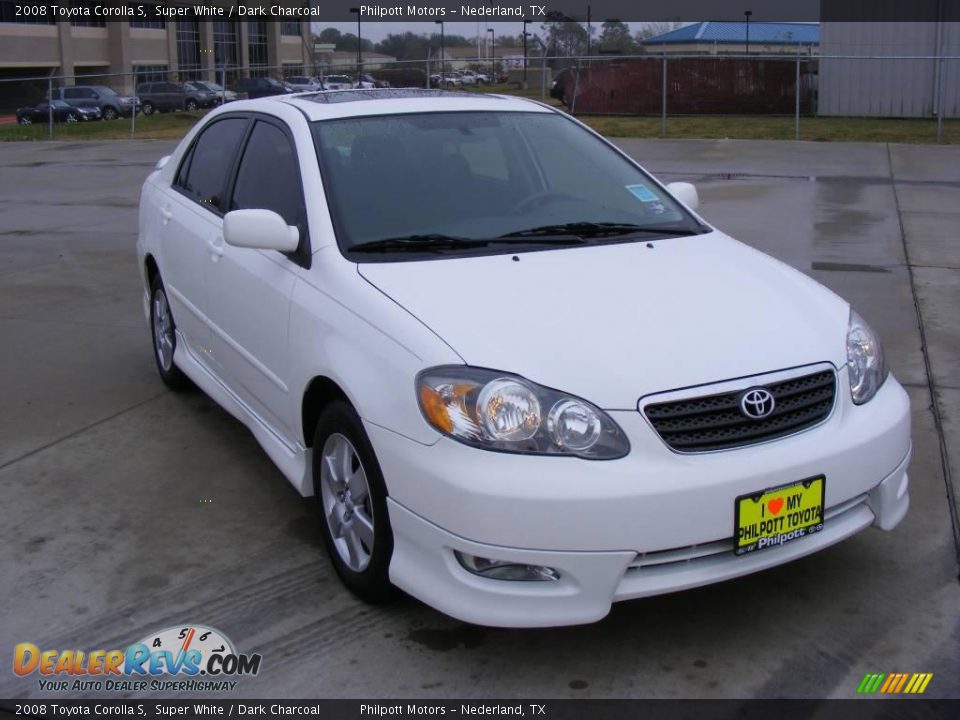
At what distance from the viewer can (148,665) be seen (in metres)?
3.35

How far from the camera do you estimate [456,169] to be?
439cm

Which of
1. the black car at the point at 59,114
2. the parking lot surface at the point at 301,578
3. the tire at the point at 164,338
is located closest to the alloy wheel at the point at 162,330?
the tire at the point at 164,338

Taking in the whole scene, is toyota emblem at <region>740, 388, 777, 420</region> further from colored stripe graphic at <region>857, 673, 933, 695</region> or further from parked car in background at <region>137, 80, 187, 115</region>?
parked car in background at <region>137, 80, 187, 115</region>

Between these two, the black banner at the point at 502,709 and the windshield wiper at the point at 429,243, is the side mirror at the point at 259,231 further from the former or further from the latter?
the black banner at the point at 502,709

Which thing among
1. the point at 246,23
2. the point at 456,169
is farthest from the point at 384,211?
the point at 246,23

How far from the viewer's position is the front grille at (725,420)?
10.1 ft

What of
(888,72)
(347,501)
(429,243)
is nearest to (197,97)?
(888,72)

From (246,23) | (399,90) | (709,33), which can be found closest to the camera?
(399,90)

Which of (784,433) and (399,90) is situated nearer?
(784,433)

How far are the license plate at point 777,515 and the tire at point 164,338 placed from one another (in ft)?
11.6

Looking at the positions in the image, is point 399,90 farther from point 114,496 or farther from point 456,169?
point 114,496

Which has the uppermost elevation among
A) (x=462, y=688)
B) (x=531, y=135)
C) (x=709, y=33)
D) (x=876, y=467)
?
(x=709, y=33)

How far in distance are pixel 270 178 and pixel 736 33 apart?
64159mm

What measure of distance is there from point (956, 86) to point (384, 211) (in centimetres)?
2728
